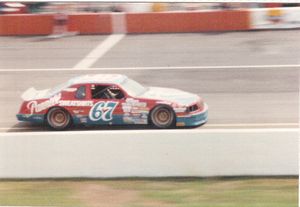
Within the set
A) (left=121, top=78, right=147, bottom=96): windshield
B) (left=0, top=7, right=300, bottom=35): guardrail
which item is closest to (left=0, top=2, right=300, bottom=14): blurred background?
(left=0, top=7, right=300, bottom=35): guardrail

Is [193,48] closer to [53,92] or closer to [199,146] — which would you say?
[53,92]

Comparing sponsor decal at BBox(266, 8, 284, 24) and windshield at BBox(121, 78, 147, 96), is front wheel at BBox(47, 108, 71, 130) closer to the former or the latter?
windshield at BBox(121, 78, 147, 96)

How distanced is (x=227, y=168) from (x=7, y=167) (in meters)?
2.86

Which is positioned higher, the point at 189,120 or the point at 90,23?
the point at 90,23

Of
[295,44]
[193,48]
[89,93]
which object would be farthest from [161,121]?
[295,44]

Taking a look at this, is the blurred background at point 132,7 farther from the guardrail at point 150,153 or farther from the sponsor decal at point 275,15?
the guardrail at point 150,153

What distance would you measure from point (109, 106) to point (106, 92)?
320 mm

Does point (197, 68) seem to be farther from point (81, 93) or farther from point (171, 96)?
point (81, 93)

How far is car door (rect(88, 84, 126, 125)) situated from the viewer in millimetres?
10148

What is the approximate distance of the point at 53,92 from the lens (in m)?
10.6

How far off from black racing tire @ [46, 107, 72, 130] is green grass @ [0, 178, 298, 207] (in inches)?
127

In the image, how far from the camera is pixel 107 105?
10.2 meters

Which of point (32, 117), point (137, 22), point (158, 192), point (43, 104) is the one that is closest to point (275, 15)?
point (137, 22)

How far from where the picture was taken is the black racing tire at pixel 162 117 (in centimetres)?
997
